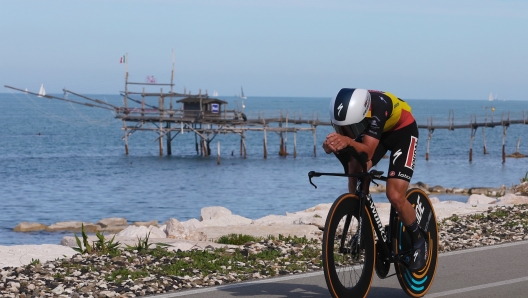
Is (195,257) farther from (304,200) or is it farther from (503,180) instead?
(503,180)

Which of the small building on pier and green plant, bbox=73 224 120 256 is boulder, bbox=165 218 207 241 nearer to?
green plant, bbox=73 224 120 256

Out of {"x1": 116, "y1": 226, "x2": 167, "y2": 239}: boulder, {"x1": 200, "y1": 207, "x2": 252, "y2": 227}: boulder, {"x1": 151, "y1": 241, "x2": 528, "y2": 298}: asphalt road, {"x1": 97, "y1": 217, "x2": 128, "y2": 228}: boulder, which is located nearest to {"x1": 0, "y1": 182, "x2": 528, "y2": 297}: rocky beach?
{"x1": 151, "y1": 241, "x2": 528, "y2": 298}: asphalt road

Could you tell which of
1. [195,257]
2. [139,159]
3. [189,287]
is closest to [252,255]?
[195,257]

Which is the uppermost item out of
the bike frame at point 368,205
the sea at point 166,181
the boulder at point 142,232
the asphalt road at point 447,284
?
the bike frame at point 368,205

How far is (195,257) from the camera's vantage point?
789 cm

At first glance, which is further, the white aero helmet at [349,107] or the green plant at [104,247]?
the green plant at [104,247]

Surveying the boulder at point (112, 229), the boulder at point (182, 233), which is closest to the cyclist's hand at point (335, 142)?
the boulder at point (182, 233)

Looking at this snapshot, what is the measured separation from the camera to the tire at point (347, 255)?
5.39 m

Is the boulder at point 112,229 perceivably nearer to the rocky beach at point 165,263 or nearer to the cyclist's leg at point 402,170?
the rocky beach at point 165,263

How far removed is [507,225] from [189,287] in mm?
5430

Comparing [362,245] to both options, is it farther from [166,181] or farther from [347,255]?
[166,181]

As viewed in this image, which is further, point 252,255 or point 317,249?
point 317,249

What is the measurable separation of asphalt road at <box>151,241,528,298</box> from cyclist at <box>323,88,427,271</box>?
20.4 inches

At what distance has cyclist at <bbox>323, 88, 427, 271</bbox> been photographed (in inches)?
214
